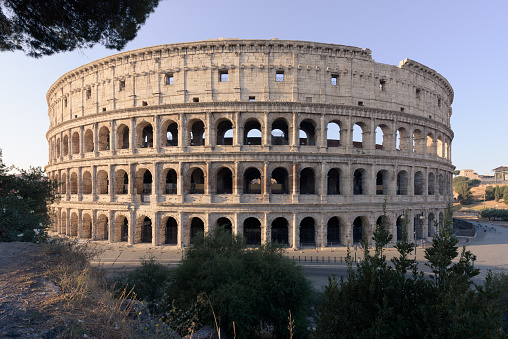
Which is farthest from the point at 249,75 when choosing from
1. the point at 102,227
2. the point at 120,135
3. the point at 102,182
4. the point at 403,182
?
the point at 102,227

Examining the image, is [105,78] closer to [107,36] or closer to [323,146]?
[107,36]

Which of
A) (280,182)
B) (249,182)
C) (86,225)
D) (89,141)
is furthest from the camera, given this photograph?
(89,141)

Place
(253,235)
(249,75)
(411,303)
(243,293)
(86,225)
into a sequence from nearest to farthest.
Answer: (411,303) < (243,293) < (249,75) < (253,235) < (86,225)

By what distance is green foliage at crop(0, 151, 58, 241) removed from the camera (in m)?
11.7

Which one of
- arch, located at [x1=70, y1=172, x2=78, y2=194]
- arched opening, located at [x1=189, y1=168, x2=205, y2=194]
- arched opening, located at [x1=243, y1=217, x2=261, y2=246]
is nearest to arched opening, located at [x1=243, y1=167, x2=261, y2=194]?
arched opening, located at [x1=243, y1=217, x2=261, y2=246]

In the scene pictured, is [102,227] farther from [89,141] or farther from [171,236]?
[89,141]

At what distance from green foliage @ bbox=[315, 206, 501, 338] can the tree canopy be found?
15.2m

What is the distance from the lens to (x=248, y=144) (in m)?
24.3

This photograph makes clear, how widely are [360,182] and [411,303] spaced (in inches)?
892

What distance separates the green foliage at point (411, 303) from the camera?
16.8ft

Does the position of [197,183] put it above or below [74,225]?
above

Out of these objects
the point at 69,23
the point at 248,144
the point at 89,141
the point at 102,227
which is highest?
the point at 69,23

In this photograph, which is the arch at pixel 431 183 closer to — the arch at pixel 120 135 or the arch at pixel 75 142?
the arch at pixel 120 135

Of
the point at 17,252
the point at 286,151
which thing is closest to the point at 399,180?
the point at 286,151
